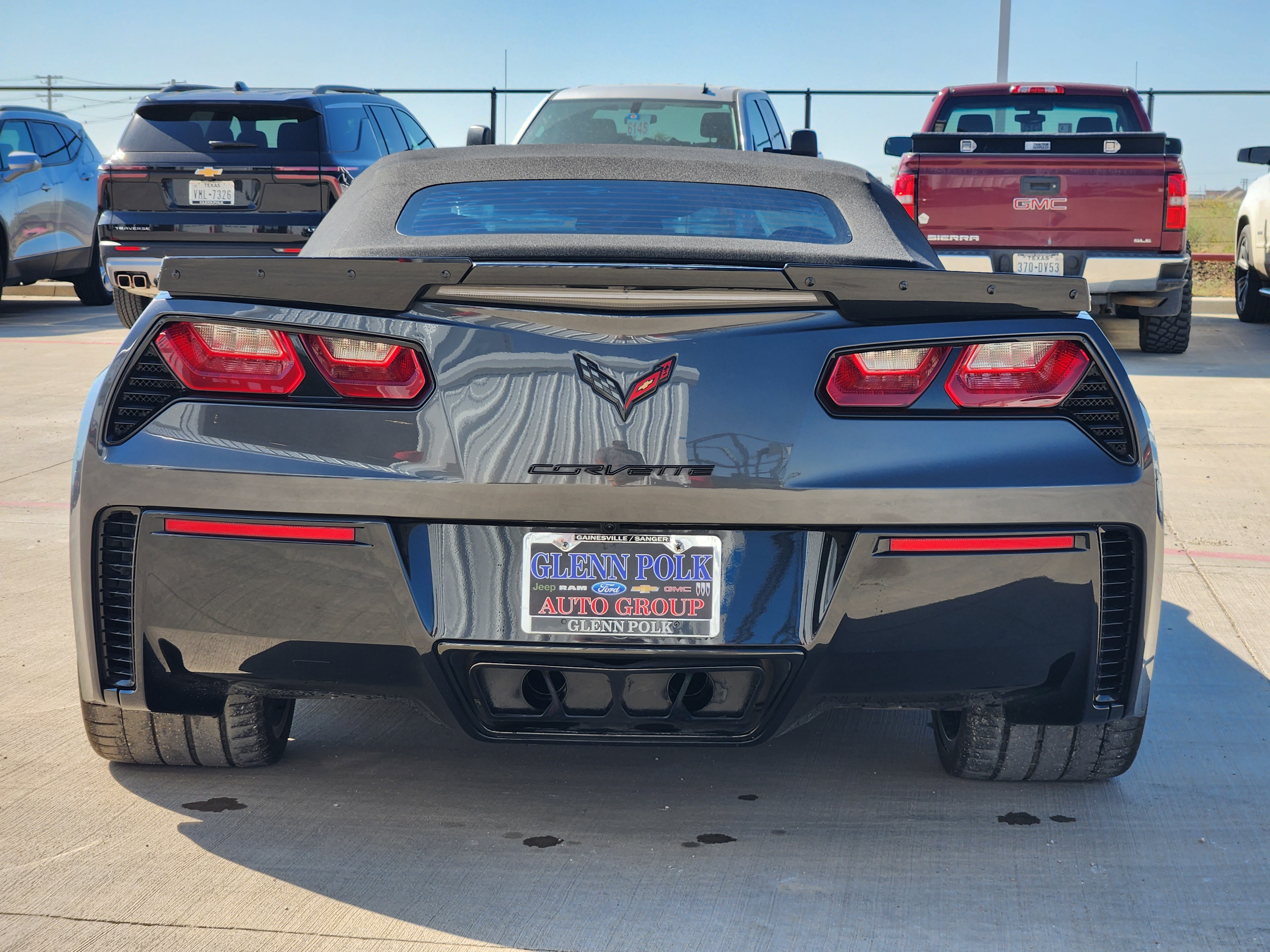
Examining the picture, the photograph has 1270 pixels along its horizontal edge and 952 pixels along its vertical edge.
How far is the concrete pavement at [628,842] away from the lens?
2.40 m

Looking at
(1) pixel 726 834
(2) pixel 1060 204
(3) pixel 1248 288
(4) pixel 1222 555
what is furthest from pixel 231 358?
(3) pixel 1248 288

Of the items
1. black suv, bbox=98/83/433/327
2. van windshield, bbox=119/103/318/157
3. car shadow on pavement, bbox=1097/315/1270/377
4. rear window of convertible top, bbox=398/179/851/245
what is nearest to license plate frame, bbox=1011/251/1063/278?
car shadow on pavement, bbox=1097/315/1270/377

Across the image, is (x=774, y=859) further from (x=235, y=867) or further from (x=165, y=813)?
(x=165, y=813)

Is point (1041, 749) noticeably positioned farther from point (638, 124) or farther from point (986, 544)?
point (638, 124)

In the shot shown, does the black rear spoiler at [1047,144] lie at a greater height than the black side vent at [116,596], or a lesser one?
greater

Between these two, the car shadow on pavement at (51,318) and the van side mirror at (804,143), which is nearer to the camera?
the van side mirror at (804,143)

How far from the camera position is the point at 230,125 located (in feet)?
34.6

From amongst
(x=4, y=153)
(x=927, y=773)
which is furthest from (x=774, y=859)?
(x=4, y=153)

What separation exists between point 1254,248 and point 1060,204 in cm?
363

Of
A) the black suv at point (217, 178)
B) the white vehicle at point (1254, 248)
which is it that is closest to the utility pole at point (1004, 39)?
the white vehicle at point (1254, 248)

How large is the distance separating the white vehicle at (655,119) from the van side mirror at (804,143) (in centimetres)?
1

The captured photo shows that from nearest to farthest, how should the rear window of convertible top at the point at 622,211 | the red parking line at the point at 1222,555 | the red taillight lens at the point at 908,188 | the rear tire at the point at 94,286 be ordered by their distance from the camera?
1. the rear window of convertible top at the point at 622,211
2. the red parking line at the point at 1222,555
3. the red taillight lens at the point at 908,188
4. the rear tire at the point at 94,286

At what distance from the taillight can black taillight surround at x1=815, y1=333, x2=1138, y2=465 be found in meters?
7.75

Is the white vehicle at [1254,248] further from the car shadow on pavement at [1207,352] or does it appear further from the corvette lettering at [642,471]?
the corvette lettering at [642,471]
